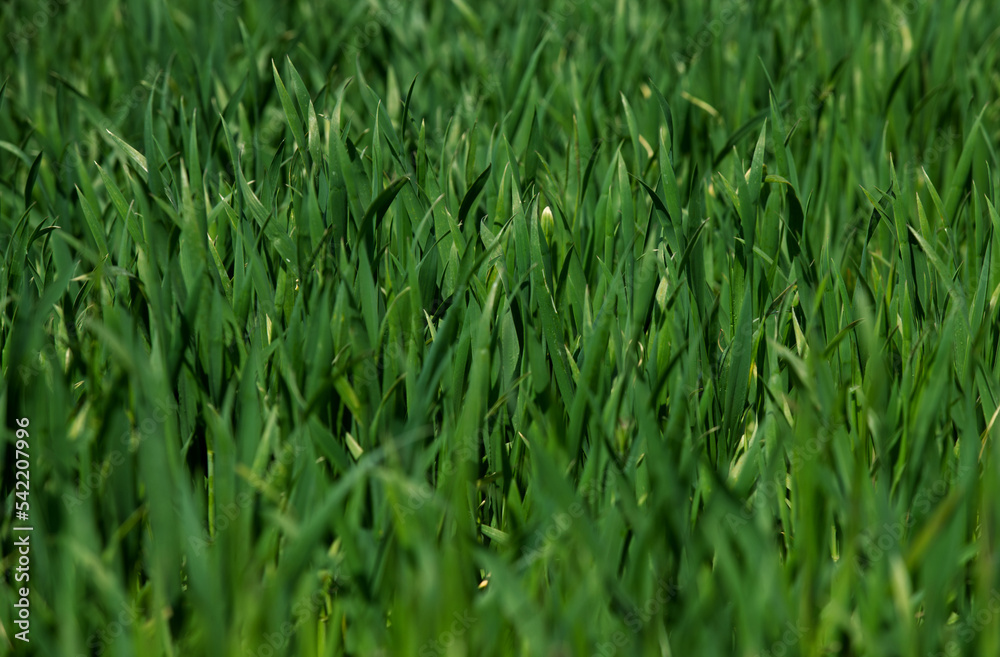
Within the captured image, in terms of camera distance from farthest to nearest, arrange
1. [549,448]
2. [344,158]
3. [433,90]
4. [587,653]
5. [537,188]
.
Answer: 1. [433,90]
2. [537,188]
3. [344,158]
4. [549,448]
5. [587,653]

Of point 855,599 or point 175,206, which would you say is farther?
point 175,206

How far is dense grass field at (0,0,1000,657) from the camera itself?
0.93 meters

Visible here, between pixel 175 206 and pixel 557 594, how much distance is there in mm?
918

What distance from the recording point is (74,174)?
1.90 meters

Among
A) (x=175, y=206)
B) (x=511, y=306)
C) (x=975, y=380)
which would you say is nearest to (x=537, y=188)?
(x=511, y=306)

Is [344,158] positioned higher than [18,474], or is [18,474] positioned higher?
[344,158]

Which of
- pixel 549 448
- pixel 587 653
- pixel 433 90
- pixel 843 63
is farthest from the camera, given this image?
pixel 433 90

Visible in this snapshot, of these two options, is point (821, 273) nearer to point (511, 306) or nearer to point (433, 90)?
point (511, 306)

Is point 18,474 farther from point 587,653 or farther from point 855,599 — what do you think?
point 855,599

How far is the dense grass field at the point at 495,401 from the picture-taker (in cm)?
93

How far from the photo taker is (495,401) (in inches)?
51.5

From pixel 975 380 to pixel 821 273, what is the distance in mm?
328

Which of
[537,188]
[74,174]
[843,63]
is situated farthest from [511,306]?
[843,63]

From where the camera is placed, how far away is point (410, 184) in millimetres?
1544
